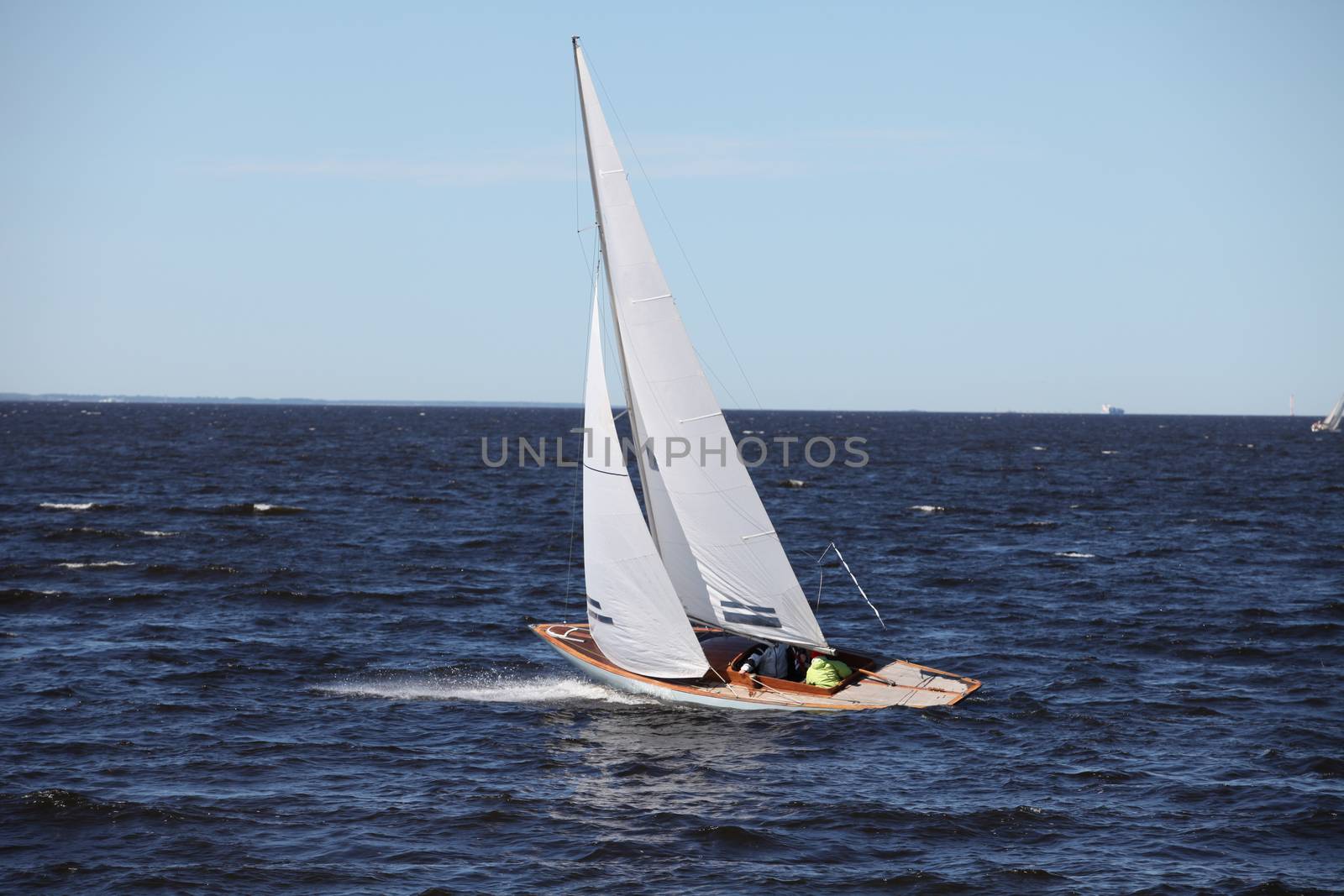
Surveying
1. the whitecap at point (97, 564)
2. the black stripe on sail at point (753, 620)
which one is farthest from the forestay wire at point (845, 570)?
the whitecap at point (97, 564)

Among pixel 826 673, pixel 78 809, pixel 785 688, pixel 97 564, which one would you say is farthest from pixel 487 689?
pixel 97 564

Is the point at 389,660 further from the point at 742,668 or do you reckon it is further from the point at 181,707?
the point at 742,668

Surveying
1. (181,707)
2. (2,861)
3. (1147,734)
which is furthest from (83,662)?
(1147,734)

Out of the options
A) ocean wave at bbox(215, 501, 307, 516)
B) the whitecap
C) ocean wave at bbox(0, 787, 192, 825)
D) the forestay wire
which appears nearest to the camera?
ocean wave at bbox(0, 787, 192, 825)

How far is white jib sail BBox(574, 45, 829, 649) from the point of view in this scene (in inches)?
968

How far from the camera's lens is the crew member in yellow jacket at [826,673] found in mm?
26172

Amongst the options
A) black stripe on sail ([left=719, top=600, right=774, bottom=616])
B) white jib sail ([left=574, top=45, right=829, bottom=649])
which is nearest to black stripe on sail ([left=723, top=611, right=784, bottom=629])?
white jib sail ([left=574, top=45, right=829, bottom=649])

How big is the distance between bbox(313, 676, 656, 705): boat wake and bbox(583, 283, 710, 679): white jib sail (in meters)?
1.42

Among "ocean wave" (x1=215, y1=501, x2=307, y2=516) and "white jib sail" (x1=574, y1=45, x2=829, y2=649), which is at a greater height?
"white jib sail" (x1=574, y1=45, x2=829, y2=649)

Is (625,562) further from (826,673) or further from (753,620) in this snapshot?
(826,673)

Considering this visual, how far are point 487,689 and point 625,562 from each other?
5.26 m

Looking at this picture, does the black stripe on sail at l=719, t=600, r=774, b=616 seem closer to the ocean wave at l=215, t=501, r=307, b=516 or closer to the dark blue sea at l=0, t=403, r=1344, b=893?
the dark blue sea at l=0, t=403, r=1344, b=893

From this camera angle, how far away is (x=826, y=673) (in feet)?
86.2

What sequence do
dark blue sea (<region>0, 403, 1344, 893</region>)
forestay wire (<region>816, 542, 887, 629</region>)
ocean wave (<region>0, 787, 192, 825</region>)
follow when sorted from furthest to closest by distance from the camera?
forestay wire (<region>816, 542, 887, 629</region>) < ocean wave (<region>0, 787, 192, 825</region>) < dark blue sea (<region>0, 403, 1344, 893</region>)
